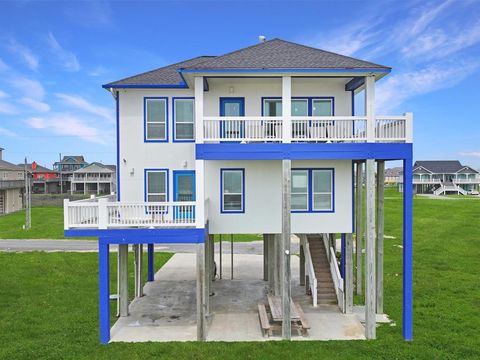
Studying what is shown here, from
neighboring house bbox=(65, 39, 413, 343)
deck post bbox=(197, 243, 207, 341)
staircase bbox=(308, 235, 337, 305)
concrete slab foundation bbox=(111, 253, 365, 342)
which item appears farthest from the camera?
staircase bbox=(308, 235, 337, 305)

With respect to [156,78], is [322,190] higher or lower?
lower

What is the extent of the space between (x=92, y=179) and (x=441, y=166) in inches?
3330

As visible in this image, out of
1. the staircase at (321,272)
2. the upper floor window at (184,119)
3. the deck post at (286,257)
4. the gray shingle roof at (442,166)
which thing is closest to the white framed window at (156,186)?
the upper floor window at (184,119)

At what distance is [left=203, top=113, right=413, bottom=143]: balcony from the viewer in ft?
43.7

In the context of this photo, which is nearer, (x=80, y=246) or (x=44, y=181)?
(x=80, y=246)

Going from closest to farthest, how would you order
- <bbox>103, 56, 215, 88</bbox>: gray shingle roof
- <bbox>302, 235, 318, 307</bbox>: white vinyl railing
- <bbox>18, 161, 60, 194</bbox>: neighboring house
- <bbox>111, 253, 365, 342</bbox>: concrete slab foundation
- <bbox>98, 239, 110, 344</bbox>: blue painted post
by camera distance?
<bbox>98, 239, 110, 344</bbox>: blue painted post < <bbox>111, 253, 365, 342</bbox>: concrete slab foundation < <bbox>103, 56, 215, 88</bbox>: gray shingle roof < <bbox>302, 235, 318, 307</bbox>: white vinyl railing < <bbox>18, 161, 60, 194</bbox>: neighboring house

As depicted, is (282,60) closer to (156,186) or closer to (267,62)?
(267,62)

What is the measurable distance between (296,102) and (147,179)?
6.90 m

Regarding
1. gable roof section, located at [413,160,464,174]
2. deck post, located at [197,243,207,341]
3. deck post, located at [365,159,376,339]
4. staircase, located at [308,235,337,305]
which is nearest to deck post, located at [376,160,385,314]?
staircase, located at [308,235,337,305]

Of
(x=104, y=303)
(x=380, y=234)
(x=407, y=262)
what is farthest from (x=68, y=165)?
(x=407, y=262)

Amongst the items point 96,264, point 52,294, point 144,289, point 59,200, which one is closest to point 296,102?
point 144,289

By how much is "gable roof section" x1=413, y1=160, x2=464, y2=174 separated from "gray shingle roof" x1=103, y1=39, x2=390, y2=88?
92018 millimetres

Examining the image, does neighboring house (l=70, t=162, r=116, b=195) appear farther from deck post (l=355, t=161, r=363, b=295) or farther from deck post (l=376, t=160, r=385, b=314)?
deck post (l=376, t=160, r=385, b=314)

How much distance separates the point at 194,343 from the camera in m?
12.8
